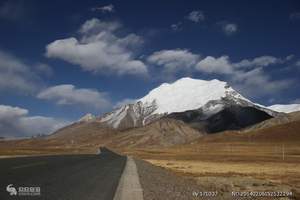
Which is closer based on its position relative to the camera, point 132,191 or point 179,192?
point 132,191

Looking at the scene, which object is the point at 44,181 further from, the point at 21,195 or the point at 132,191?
the point at 21,195

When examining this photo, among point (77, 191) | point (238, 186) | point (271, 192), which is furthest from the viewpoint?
point (238, 186)

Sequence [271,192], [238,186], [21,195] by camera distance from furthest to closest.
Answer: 1. [238,186]
2. [271,192]
3. [21,195]

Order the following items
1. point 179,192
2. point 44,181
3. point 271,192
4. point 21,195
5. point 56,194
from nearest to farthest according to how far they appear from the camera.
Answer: point 21,195
point 56,194
point 44,181
point 179,192
point 271,192

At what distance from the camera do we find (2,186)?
18266 mm

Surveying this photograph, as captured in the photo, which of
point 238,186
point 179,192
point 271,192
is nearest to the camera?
point 179,192

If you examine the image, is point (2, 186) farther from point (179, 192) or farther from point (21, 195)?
point (179, 192)

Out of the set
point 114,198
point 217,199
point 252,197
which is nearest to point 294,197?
point 252,197

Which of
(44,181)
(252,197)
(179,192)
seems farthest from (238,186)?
(44,181)

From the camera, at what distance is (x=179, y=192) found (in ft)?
78.5

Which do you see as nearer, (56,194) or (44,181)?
(56,194)

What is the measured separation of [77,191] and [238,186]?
49.7ft

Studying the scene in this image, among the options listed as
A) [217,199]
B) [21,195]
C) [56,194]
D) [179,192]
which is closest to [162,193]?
[179,192]

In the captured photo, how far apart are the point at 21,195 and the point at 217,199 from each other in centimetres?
1010
